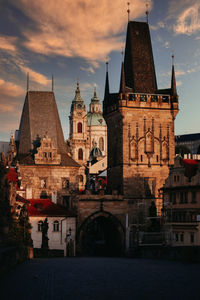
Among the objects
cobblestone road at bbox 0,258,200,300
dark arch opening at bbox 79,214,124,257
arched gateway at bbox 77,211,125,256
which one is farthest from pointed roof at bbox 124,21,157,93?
cobblestone road at bbox 0,258,200,300

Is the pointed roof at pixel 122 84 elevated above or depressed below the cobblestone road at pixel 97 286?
above

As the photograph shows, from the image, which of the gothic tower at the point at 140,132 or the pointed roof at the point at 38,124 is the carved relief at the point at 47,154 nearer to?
the pointed roof at the point at 38,124

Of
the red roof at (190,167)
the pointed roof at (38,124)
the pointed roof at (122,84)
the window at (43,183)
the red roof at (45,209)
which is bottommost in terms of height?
the red roof at (45,209)

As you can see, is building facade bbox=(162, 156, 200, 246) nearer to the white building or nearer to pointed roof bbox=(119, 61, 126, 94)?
the white building

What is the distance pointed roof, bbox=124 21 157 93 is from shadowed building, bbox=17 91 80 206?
12.2m

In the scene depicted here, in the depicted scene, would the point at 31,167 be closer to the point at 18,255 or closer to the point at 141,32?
the point at 141,32

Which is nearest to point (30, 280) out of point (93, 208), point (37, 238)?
point (37, 238)

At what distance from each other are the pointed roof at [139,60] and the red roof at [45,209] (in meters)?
21.2

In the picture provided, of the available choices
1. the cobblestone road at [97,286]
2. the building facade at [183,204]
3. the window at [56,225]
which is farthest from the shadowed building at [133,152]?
the cobblestone road at [97,286]

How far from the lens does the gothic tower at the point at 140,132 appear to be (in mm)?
77312

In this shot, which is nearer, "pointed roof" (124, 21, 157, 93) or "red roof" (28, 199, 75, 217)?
"red roof" (28, 199, 75, 217)

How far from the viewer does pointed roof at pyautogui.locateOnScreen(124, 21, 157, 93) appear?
268 ft

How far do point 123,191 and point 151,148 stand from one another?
293 inches

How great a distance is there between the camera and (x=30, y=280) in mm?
27641
